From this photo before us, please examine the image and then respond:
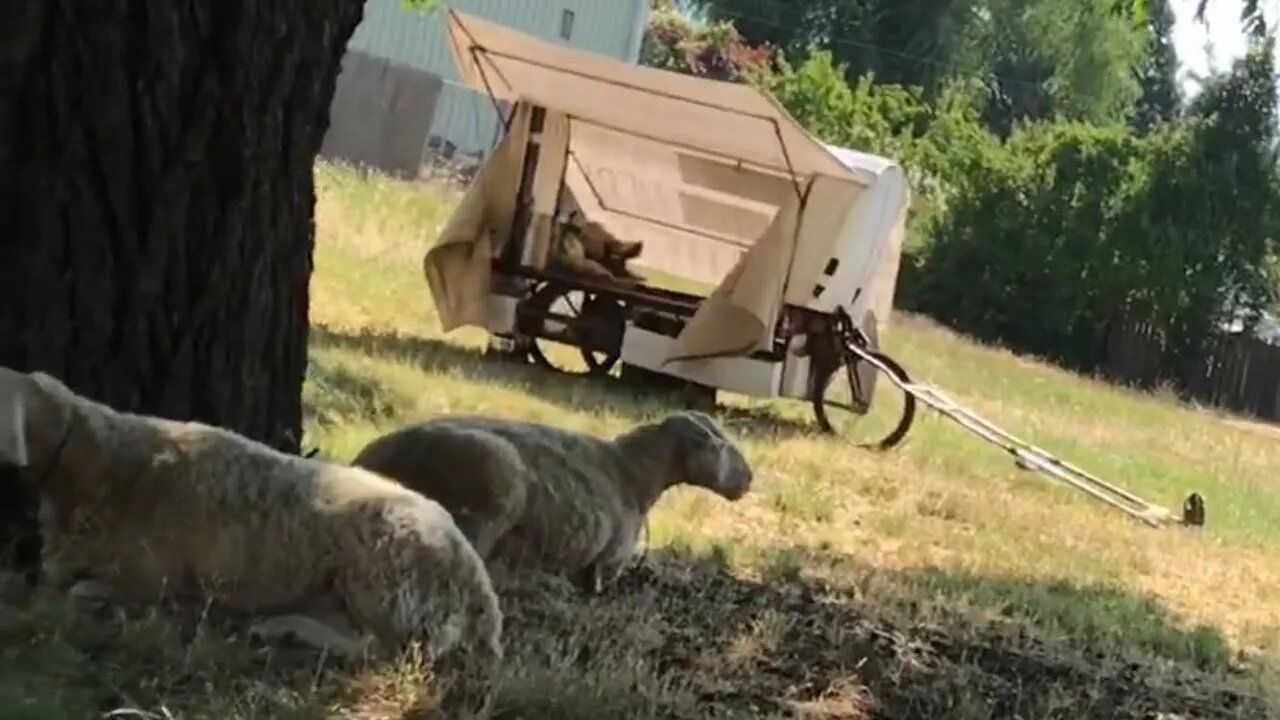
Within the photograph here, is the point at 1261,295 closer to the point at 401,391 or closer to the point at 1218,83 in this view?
the point at 1218,83

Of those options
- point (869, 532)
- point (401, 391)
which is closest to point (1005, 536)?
point (869, 532)

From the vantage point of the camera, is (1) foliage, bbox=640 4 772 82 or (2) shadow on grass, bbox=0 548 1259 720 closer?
(2) shadow on grass, bbox=0 548 1259 720

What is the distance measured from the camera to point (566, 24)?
34.7 meters

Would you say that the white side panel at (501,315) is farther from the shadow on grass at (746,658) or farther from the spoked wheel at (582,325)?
the shadow on grass at (746,658)

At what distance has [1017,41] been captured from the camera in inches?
2295

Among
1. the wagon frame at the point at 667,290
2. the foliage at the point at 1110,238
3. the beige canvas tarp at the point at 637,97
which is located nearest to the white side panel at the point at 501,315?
the wagon frame at the point at 667,290

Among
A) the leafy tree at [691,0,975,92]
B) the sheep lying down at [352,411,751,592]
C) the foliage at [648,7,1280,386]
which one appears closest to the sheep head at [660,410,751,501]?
the sheep lying down at [352,411,751,592]

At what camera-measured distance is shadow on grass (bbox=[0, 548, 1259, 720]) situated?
4016 millimetres

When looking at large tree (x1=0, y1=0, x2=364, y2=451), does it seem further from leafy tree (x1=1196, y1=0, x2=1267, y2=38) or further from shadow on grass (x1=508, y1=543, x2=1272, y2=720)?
leafy tree (x1=1196, y1=0, x2=1267, y2=38)

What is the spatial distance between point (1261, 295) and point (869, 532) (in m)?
27.0

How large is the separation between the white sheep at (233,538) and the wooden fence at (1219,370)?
98.3ft

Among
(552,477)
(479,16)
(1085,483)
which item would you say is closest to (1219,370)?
(479,16)

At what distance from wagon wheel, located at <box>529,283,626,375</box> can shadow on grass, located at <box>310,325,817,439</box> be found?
205mm

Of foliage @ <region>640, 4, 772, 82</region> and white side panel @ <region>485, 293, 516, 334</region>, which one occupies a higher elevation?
foliage @ <region>640, 4, 772, 82</region>
